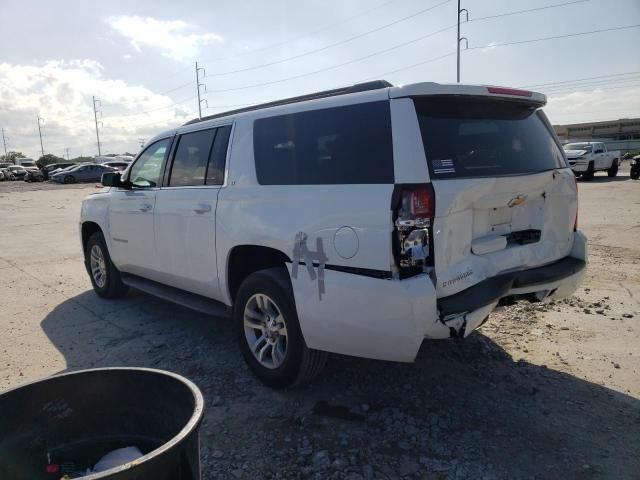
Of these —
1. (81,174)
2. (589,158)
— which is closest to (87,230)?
(589,158)

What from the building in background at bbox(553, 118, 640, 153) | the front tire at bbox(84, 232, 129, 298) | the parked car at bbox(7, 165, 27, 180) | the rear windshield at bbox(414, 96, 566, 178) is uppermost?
the building in background at bbox(553, 118, 640, 153)

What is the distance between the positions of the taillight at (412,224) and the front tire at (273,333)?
0.93 metres

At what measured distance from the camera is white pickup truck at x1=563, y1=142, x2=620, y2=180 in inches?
937

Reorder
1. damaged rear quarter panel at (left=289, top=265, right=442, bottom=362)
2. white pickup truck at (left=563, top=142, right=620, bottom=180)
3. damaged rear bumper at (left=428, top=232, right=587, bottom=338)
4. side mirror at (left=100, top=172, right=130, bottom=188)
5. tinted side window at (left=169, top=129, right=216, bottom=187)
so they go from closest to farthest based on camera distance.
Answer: damaged rear quarter panel at (left=289, top=265, right=442, bottom=362) → damaged rear bumper at (left=428, top=232, right=587, bottom=338) → tinted side window at (left=169, top=129, right=216, bottom=187) → side mirror at (left=100, top=172, right=130, bottom=188) → white pickup truck at (left=563, top=142, right=620, bottom=180)

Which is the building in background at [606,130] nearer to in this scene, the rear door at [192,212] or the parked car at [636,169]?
the parked car at [636,169]

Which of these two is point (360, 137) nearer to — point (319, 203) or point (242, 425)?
point (319, 203)

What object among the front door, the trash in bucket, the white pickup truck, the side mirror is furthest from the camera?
the white pickup truck

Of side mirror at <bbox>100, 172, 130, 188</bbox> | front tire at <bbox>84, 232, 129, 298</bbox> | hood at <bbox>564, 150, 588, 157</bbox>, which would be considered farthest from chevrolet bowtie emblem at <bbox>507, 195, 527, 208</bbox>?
hood at <bbox>564, 150, 588, 157</bbox>

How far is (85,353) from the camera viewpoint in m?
4.51

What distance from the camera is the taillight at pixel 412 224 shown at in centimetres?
281

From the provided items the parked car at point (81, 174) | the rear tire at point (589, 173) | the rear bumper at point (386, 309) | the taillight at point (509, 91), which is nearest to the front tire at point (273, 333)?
the rear bumper at point (386, 309)

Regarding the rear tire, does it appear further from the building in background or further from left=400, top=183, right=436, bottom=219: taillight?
the building in background

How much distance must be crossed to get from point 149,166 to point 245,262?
1928 mm

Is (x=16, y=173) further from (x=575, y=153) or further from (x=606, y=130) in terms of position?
(x=606, y=130)
